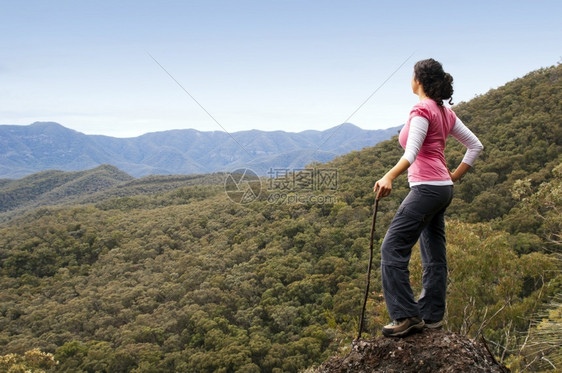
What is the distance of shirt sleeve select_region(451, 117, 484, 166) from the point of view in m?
2.85

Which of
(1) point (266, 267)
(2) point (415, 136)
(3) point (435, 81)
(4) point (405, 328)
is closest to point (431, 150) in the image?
(2) point (415, 136)

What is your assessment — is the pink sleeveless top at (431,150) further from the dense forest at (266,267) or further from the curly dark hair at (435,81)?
→ the dense forest at (266,267)

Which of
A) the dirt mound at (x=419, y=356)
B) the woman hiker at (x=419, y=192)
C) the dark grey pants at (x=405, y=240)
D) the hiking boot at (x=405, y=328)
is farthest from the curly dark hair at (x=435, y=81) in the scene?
the dirt mound at (x=419, y=356)

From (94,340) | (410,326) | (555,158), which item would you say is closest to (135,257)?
(94,340)

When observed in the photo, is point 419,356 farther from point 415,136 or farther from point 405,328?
point 415,136

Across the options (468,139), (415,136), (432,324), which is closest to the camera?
(415,136)

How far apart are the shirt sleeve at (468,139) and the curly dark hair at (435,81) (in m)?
0.26

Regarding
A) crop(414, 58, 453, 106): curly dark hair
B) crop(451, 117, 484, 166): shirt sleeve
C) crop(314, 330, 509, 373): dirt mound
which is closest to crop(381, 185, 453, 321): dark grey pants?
crop(314, 330, 509, 373): dirt mound

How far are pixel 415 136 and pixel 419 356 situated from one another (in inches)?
52.8

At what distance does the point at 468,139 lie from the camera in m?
2.95

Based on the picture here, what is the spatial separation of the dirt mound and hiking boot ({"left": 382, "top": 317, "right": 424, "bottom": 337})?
0.04m

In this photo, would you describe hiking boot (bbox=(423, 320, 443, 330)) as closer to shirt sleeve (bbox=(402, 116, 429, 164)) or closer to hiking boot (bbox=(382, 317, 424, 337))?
hiking boot (bbox=(382, 317, 424, 337))

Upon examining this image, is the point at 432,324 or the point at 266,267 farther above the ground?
the point at 432,324

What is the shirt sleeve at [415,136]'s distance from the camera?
7.91 feet
